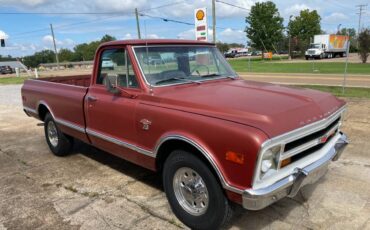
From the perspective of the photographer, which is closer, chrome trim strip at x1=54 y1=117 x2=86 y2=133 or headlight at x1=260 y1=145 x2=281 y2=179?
headlight at x1=260 y1=145 x2=281 y2=179

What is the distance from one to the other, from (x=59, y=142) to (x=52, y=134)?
1.29ft

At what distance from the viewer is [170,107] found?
12.0 feet

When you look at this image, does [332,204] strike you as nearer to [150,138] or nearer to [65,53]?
[150,138]

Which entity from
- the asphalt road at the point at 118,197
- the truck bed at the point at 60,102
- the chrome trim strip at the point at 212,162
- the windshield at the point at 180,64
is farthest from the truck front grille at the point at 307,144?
the truck bed at the point at 60,102

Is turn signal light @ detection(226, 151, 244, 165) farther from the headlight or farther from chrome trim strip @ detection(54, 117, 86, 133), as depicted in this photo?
chrome trim strip @ detection(54, 117, 86, 133)

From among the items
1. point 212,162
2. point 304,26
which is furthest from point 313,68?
point 304,26

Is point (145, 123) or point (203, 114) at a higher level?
point (203, 114)

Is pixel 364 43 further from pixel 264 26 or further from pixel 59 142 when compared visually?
pixel 59 142

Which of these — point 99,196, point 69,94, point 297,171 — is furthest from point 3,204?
point 297,171

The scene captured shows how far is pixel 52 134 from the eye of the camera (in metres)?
6.42

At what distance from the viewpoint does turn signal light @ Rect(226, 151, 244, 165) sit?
2.92m

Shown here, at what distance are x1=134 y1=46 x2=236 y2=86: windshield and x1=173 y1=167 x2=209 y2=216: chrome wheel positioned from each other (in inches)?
44.8

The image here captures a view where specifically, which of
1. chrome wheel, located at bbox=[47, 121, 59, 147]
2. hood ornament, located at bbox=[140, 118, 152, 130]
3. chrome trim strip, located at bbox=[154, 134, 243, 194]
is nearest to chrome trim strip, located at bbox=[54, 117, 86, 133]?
chrome wheel, located at bbox=[47, 121, 59, 147]

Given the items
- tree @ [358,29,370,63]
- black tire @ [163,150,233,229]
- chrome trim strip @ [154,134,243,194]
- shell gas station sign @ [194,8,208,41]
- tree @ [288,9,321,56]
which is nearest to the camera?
chrome trim strip @ [154,134,243,194]
